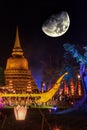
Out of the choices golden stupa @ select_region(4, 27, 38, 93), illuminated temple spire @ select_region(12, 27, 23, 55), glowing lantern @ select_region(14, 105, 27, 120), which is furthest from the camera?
illuminated temple spire @ select_region(12, 27, 23, 55)

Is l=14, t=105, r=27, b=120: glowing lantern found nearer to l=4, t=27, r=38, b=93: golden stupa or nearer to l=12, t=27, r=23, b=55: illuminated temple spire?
l=4, t=27, r=38, b=93: golden stupa

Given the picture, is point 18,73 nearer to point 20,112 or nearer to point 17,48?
point 17,48

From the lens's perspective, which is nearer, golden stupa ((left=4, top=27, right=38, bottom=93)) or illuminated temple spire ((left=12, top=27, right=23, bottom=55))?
golden stupa ((left=4, top=27, right=38, bottom=93))

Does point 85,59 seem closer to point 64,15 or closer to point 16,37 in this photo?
point 64,15

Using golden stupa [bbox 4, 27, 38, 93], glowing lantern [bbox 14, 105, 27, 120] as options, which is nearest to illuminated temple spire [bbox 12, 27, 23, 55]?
golden stupa [bbox 4, 27, 38, 93]

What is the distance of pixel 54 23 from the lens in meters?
38.2

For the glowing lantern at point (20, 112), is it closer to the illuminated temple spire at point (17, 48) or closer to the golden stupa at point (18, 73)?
the golden stupa at point (18, 73)

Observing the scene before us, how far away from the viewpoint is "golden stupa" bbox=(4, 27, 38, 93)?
37.9 meters

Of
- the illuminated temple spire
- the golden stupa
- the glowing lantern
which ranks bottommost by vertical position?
the glowing lantern

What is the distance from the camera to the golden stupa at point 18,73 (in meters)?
37.9

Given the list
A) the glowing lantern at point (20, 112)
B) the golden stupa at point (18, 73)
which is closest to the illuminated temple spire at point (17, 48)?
the golden stupa at point (18, 73)

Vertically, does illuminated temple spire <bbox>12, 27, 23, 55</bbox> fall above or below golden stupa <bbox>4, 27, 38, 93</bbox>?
above

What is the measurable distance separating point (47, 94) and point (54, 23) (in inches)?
340

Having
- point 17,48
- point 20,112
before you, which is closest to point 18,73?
point 17,48
